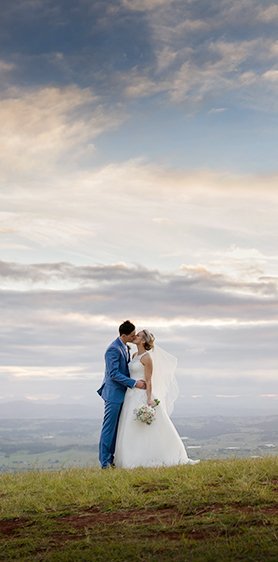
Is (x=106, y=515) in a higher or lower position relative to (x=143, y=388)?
lower

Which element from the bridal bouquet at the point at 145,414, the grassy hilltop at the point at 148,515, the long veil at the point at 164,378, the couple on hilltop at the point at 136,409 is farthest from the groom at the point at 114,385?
the grassy hilltop at the point at 148,515

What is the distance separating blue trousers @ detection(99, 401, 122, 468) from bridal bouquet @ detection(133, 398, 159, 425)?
937mm

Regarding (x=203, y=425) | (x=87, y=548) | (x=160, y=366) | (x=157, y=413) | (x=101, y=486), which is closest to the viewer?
(x=87, y=548)

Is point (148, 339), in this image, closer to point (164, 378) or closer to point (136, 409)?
point (164, 378)

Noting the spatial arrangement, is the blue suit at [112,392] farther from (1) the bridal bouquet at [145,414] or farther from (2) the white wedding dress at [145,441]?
(1) the bridal bouquet at [145,414]

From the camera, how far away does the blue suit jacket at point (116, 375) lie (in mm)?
12328

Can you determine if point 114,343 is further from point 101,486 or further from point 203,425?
point 203,425

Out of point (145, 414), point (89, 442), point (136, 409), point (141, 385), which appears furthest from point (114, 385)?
point (89, 442)

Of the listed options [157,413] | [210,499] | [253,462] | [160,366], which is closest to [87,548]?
[210,499]

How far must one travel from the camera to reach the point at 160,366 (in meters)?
13.6

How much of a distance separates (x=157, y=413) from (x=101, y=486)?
4342mm

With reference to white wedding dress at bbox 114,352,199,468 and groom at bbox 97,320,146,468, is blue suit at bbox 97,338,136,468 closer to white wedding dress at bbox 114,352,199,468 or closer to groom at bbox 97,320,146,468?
groom at bbox 97,320,146,468

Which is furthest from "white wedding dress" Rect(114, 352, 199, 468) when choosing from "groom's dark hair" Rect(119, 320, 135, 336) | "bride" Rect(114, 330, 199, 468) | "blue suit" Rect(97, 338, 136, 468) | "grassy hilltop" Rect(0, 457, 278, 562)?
"grassy hilltop" Rect(0, 457, 278, 562)

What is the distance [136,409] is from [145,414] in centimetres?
31
